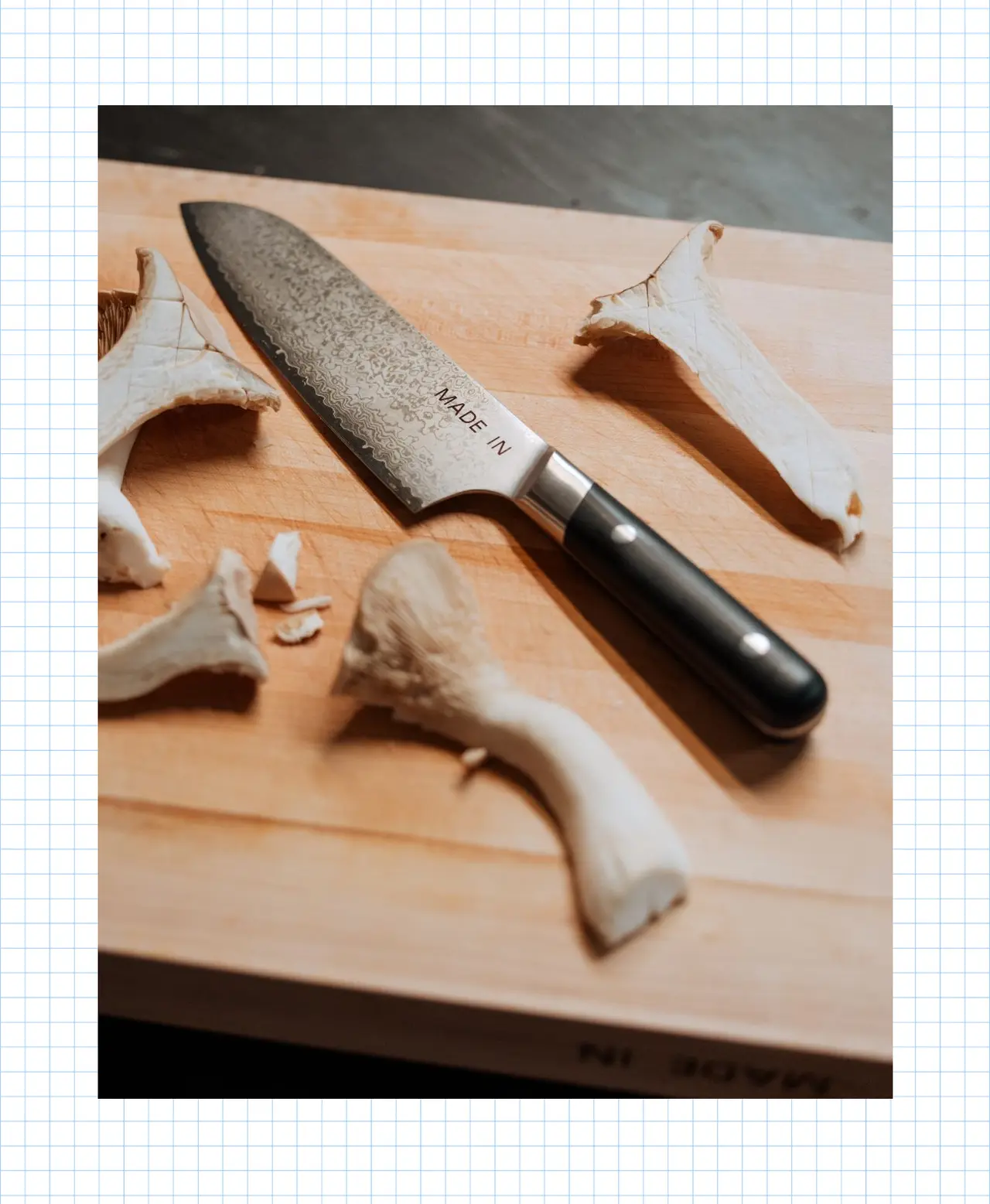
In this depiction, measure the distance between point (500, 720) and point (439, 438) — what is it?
397 mm

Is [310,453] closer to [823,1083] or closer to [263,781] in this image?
[263,781]

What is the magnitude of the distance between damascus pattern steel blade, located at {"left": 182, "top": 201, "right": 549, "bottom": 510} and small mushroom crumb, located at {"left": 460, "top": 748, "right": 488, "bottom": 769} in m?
0.33

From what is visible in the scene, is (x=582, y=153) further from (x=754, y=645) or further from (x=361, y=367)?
(x=754, y=645)

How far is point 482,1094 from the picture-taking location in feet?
3.87

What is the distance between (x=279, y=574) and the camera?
1.09m

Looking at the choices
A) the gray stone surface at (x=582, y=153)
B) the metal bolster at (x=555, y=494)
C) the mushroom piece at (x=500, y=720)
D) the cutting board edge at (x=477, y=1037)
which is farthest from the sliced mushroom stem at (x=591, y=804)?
the gray stone surface at (x=582, y=153)

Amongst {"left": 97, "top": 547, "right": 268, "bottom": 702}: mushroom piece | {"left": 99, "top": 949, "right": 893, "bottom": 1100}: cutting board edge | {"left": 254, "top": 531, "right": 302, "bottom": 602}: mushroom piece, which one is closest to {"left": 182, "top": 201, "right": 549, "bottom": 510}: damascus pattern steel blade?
{"left": 254, "top": 531, "right": 302, "bottom": 602}: mushroom piece

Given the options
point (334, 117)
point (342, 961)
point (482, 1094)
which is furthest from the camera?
point (334, 117)

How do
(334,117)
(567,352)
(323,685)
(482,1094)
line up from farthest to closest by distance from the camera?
1. (334,117)
2. (567,352)
3. (482,1094)
4. (323,685)

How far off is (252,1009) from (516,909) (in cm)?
28

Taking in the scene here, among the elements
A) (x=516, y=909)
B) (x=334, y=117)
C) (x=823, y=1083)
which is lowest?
(x=823, y=1083)

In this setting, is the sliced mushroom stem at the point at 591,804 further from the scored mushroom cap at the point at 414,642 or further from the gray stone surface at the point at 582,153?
the gray stone surface at the point at 582,153

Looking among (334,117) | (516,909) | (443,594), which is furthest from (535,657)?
(334,117)

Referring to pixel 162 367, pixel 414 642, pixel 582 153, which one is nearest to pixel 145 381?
pixel 162 367
